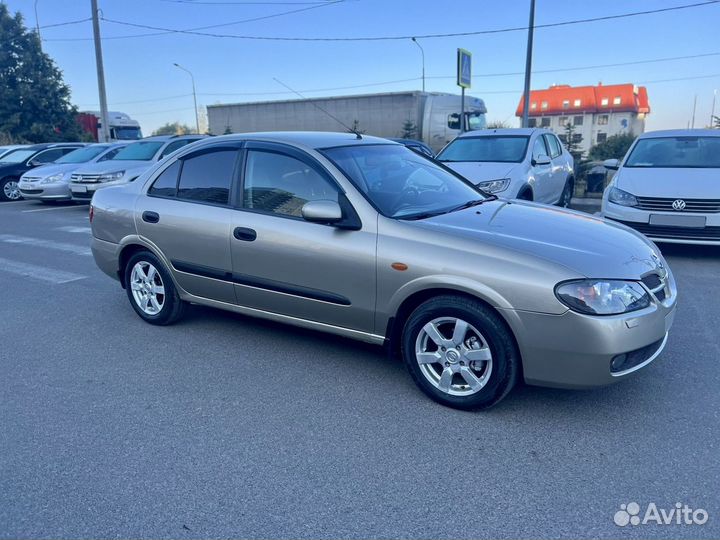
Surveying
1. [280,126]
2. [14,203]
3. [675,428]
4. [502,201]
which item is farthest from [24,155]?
[675,428]

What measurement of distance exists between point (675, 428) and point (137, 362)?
362 centimetres

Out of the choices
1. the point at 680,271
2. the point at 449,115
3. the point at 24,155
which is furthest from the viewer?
the point at 449,115

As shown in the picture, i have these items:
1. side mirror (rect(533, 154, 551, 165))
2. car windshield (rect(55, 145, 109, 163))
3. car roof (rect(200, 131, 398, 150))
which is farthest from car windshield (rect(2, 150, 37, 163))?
car roof (rect(200, 131, 398, 150))

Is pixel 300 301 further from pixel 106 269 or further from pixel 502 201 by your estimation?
pixel 106 269

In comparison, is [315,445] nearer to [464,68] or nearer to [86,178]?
[86,178]

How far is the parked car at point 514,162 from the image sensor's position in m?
8.49

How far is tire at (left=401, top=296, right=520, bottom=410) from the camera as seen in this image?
3359 millimetres

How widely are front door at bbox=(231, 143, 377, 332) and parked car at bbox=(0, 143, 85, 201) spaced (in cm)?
1431

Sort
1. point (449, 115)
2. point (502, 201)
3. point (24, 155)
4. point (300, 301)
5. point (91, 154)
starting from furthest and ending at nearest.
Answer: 1. point (449, 115)
2. point (24, 155)
3. point (91, 154)
4. point (502, 201)
5. point (300, 301)

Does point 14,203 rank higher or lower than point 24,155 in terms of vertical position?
lower

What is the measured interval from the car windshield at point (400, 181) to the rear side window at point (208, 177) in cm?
88

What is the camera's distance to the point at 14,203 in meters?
15.9

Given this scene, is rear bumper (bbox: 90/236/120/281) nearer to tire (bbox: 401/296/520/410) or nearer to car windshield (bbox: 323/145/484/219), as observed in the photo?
car windshield (bbox: 323/145/484/219)

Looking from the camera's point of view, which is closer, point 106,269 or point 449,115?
point 106,269
